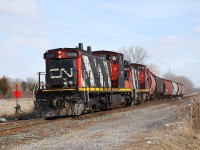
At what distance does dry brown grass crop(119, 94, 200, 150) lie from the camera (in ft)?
26.5

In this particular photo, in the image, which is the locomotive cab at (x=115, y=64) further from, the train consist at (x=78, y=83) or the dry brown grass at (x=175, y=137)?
the dry brown grass at (x=175, y=137)

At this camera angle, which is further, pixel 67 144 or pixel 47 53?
pixel 47 53

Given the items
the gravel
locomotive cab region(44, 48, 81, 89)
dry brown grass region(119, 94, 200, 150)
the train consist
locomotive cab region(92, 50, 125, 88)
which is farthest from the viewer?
locomotive cab region(92, 50, 125, 88)

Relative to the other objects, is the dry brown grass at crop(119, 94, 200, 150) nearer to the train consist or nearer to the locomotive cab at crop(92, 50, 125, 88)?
the train consist

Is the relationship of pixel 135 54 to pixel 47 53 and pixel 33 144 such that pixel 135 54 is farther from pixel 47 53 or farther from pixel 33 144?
pixel 33 144

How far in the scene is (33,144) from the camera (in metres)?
8.65

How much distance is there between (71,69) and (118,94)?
615 cm

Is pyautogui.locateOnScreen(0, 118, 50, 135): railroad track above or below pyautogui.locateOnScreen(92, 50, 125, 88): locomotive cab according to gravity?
below

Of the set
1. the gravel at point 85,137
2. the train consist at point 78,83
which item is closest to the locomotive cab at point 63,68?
the train consist at point 78,83

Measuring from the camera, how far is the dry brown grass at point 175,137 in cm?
808

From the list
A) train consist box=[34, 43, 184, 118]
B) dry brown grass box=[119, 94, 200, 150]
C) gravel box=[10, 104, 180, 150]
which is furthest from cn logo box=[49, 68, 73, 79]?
dry brown grass box=[119, 94, 200, 150]

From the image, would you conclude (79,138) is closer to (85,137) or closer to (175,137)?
(85,137)

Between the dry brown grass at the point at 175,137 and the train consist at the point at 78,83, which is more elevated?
the train consist at the point at 78,83

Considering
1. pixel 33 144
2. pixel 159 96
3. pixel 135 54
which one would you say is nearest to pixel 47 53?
pixel 33 144
